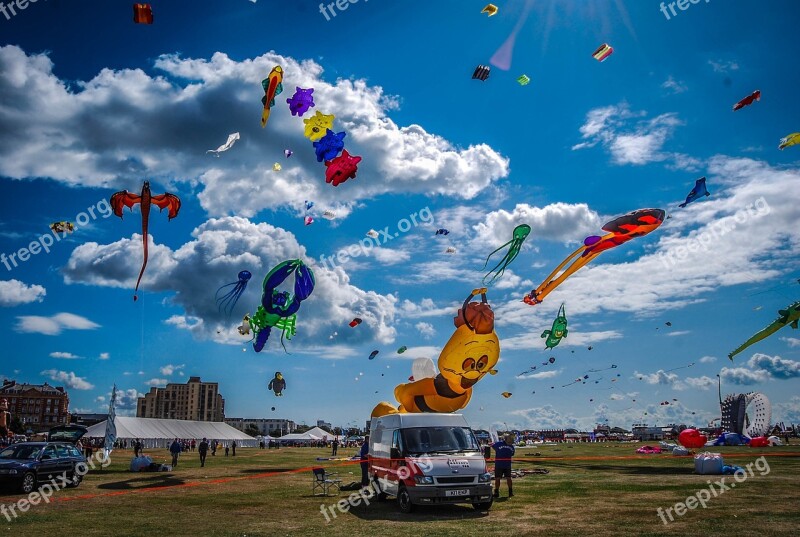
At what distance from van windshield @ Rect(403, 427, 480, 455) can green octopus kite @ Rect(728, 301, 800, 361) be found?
13.0 m

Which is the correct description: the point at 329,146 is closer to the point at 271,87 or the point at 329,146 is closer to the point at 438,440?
the point at 271,87

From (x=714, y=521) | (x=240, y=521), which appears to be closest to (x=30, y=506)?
(x=240, y=521)

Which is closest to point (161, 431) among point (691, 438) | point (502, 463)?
point (691, 438)

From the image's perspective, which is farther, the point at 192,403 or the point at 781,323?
the point at 192,403

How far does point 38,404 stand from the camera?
147875mm

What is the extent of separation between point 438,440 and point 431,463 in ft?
3.79

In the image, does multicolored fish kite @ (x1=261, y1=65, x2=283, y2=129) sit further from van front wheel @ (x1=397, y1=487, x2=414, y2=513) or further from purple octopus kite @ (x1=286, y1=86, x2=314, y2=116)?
van front wheel @ (x1=397, y1=487, x2=414, y2=513)

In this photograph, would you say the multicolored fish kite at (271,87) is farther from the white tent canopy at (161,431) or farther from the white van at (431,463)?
the white tent canopy at (161,431)

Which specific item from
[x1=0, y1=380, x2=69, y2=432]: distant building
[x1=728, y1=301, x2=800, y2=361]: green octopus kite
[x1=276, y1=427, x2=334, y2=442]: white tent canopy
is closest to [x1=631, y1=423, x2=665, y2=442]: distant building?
[x1=276, y1=427, x2=334, y2=442]: white tent canopy

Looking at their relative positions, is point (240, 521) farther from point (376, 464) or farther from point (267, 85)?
point (267, 85)

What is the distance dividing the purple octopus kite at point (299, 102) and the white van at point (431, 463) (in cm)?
1158

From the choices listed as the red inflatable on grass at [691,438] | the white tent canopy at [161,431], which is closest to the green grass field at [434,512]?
the red inflatable on grass at [691,438]

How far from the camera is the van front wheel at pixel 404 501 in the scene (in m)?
14.5

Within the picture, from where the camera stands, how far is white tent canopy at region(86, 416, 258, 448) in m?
59.7
